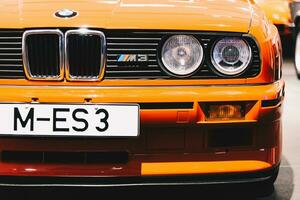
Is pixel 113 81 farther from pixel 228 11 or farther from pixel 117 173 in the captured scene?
pixel 228 11

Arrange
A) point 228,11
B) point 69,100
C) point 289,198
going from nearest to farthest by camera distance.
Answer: point 69,100, point 228,11, point 289,198

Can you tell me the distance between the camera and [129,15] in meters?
3.07

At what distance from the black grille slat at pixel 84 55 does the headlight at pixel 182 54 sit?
0.28 meters

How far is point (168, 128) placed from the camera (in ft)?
9.67

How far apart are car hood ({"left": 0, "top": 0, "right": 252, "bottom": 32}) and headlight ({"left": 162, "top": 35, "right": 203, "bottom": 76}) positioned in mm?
70

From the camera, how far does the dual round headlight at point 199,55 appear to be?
3.07 m

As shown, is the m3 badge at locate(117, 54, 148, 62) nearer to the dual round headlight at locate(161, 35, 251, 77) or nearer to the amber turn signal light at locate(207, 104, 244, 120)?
the dual round headlight at locate(161, 35, 251, 77)

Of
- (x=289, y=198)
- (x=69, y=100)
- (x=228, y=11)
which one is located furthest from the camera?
(x=289, y=198)

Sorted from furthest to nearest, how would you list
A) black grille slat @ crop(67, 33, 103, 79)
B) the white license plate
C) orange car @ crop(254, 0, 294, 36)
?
orange car @ crop(254, 0, 294, 36) < black grille slat @ crop(67, 33, 103, 79) < the white license plate

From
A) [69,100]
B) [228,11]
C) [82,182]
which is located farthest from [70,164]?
[228,11]

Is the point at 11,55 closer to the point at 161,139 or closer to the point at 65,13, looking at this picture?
the point at 65,13

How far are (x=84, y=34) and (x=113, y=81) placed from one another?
0.23 metres

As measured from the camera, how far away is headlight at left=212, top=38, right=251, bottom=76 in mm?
3078

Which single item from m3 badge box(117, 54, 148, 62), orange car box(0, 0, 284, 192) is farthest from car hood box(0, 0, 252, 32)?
m3 badge box(117, 54, 148, 62)
